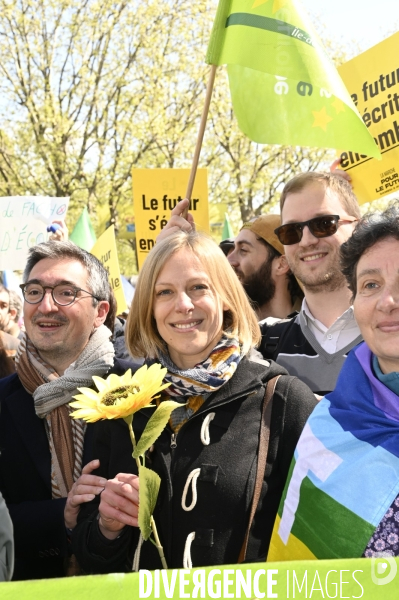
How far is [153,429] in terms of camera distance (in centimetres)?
158

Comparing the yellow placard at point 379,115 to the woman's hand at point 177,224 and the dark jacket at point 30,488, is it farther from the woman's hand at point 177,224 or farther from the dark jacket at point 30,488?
the dark jacket at point 30,488

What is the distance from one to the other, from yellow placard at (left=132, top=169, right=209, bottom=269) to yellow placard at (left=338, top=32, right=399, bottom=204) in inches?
80.0

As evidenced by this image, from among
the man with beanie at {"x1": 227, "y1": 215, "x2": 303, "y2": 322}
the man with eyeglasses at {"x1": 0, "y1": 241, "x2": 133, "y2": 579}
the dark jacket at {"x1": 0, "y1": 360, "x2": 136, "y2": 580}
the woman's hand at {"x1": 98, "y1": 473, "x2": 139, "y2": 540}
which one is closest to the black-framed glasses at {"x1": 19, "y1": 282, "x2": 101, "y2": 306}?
the man with eyeglasses at {"x1": 0, "y1": 241, "x2": 133, "y2": 579}

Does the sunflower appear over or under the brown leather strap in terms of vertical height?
over

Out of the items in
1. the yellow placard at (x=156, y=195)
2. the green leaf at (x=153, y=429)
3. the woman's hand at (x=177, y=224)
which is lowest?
the green leaf at (x=153, y=429)

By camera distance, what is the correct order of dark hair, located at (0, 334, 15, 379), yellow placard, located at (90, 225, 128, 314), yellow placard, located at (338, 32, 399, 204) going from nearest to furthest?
dark hair, located at (0, 334, 15, 379) < yellow placard, located at (338, 32, 399, 204) < yellow placard, located at (90, 225, 128, 314)

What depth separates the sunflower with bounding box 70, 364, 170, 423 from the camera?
155 cm

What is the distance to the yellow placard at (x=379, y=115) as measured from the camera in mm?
4105

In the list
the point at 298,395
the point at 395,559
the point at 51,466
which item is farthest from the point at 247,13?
the point at 395,559

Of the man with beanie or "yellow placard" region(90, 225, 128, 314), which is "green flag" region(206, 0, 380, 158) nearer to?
the man with beanie

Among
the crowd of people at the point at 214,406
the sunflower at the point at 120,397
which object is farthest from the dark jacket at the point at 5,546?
the sunflower at the point at 120,397

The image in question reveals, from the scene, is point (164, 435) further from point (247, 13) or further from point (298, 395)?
point (247, 13)

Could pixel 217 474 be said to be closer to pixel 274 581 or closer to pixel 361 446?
pixel 361 446

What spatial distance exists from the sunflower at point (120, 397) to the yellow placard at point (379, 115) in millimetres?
2820
